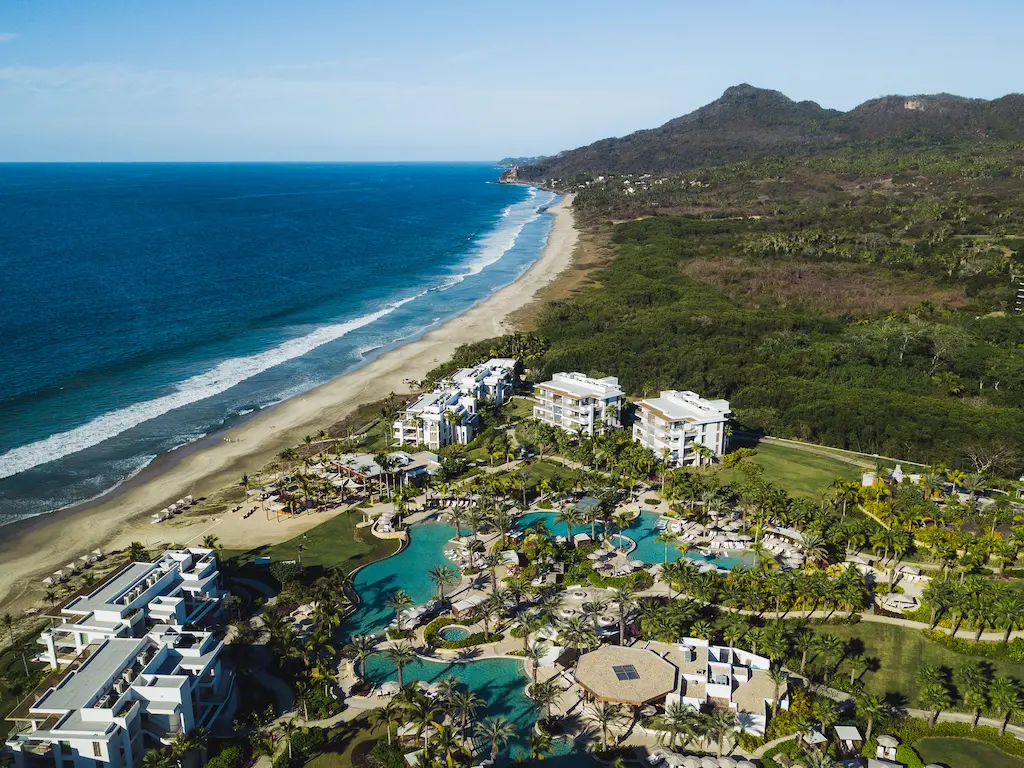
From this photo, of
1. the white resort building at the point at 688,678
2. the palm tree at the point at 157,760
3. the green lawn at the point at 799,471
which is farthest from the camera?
the green lawn at the point at 799,471

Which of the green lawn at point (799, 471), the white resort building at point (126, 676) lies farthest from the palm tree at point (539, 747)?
the green lawn at point (799, 471)

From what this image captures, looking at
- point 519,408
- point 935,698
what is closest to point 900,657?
point 935,698

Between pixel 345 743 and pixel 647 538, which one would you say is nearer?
pixel 345 743

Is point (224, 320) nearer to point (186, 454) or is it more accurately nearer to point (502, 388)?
point (186, 454)

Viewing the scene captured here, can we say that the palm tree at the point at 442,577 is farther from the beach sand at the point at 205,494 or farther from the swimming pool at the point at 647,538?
the beach sand at the point at 205,494

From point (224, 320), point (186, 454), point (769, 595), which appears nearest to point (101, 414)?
point (186, 454)

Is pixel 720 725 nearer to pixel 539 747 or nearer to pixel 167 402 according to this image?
pixel 539 747
